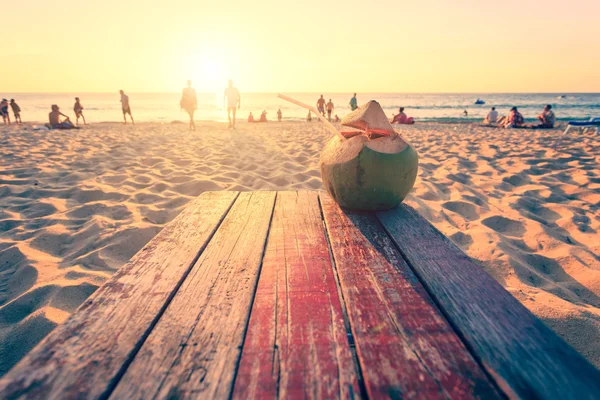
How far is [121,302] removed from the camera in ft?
2.75

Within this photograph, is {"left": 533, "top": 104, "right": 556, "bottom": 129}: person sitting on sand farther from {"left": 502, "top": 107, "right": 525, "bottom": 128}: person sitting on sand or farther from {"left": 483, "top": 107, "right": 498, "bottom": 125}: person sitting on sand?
{"left": 483, "top": 107, "right": 498, "bottom": 125}: person sitting on sand

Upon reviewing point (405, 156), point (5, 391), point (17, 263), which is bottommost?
point (17, 263)

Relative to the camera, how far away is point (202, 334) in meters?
0.72

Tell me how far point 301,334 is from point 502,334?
0.47 metres

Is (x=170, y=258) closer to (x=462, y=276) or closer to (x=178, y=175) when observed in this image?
(x=462, y=276)

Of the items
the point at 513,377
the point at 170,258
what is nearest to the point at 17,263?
→ the point at 170,258

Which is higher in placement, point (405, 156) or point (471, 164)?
point (405, 156)

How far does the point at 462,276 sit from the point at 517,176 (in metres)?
3.62

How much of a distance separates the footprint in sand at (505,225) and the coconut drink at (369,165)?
4.73 feet

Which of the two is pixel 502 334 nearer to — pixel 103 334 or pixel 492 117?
pixel 103 334

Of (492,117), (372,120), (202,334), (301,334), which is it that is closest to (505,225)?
(372,120)

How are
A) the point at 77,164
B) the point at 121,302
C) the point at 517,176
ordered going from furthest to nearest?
the point at 77,164, the point at 517,176, the point at 121,302

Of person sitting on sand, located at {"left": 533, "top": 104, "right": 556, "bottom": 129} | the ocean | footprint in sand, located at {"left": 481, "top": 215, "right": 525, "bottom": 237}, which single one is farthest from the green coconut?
the ocean

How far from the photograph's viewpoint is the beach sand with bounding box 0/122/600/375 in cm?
161
